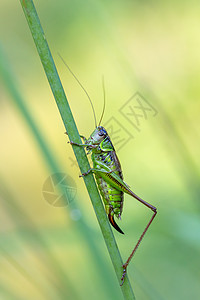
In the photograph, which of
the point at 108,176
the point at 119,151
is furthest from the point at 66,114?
the point at 119,151

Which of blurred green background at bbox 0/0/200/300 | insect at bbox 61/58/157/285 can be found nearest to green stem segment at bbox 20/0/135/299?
blurred green background at bbox 0/0/200/300

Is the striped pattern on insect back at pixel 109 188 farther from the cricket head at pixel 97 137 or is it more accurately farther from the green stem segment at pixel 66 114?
the green stem segment at pixel 66 114

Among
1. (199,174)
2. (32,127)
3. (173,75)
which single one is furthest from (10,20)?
(199,174)

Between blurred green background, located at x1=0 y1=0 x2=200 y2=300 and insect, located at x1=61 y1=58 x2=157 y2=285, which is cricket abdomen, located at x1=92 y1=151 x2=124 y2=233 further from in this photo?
blurred green background, located at x1=0 y1=0 x2=200 y2=300

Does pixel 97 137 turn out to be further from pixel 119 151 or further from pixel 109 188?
pixel 119 151

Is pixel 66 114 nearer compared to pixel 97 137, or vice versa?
pixel 66 114

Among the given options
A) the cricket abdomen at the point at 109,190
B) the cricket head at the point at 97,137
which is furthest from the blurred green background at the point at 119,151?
the cricket head at the point at 97,137
